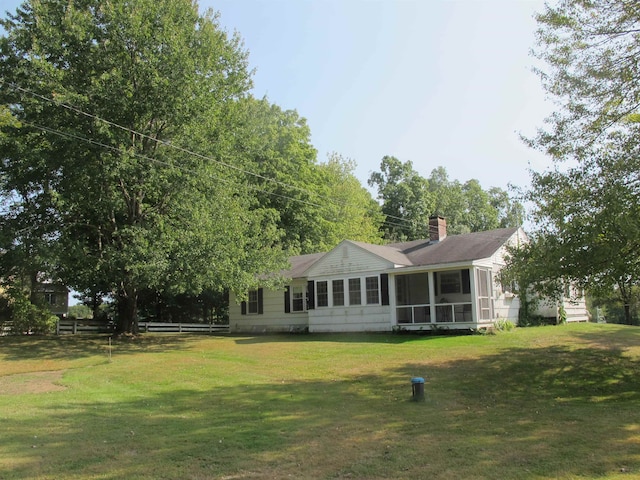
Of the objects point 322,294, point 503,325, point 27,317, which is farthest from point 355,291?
point 27,317

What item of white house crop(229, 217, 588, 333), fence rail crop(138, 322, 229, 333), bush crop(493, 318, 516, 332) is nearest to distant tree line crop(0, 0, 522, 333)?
white house crop(229, 217, 588, 333)

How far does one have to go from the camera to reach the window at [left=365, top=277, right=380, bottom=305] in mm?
23125

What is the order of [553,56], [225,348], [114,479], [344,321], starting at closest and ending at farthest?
[114,479] < [553,56] < [225,348] < [344,321]

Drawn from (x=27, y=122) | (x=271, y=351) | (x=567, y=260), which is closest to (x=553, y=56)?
(x=567, y=260)

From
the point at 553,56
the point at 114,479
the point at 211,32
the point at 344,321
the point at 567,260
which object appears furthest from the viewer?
the point at 344,321

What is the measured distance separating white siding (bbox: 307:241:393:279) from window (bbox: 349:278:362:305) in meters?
0.42

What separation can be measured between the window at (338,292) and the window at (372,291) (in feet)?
4.75

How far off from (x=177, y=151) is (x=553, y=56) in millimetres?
14303

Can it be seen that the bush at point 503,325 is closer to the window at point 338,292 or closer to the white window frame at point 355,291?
the white window frame at point 355,291

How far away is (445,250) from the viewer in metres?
23.2

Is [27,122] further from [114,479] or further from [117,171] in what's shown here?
[114,479]

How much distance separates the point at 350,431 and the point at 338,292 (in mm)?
16802

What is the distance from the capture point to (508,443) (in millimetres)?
6680

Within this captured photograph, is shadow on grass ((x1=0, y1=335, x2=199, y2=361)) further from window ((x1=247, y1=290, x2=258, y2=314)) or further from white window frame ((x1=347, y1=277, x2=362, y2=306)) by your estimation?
white window frame ((x1=347, y1=277, x2=362, y2=306))
